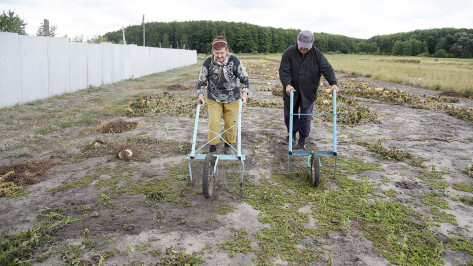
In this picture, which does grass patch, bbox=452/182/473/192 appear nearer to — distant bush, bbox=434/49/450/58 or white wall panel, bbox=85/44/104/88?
white wall panel, bbox=85/44/104/88

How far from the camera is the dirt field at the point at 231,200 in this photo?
3.20 meters

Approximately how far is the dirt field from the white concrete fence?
2.73 meters

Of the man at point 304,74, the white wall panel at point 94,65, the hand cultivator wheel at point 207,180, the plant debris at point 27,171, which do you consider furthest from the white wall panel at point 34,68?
the hand cultivator wheel at point 207,180

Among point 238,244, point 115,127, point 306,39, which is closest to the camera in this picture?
point 238,244

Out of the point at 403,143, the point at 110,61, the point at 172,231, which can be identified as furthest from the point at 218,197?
the point at 110,61

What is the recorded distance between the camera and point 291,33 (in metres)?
152

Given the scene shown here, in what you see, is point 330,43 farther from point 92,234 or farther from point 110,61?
point 92,234

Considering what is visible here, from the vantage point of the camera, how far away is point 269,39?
144 meters

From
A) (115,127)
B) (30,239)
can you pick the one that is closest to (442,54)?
(115,127)

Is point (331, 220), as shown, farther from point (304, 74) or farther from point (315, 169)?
point (304, 74)

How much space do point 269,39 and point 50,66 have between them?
140m

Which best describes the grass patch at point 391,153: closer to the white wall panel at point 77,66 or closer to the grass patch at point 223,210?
the grass patch at point 223,210

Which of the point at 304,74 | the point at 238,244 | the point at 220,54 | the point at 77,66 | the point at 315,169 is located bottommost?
the point at 238,244

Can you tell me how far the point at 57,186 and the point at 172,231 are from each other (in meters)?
2.14
